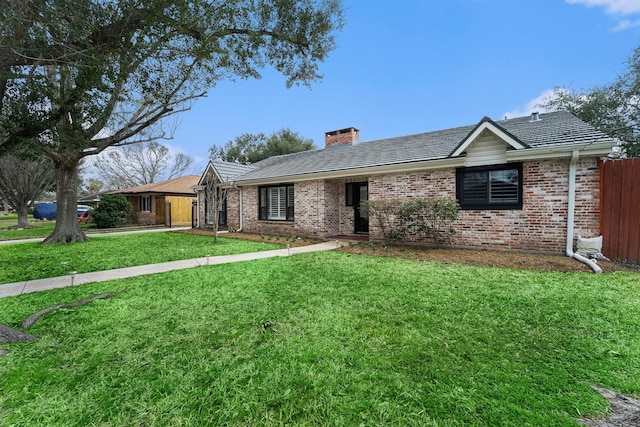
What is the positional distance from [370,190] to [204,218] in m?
11.9

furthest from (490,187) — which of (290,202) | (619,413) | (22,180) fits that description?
(22,180)

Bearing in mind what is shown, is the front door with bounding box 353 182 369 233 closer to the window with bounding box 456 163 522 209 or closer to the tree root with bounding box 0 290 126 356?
the window with bounding box 456 163 522 209

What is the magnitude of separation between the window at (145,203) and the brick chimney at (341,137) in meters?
16.1

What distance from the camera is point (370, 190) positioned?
35.7 feet

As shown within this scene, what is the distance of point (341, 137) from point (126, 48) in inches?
509

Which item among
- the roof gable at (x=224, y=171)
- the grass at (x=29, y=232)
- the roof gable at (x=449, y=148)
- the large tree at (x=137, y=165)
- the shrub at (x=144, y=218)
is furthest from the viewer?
the large tree at (x=137, y=165)

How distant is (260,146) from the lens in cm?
3756

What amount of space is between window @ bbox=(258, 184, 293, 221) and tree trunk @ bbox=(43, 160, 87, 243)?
7961mm

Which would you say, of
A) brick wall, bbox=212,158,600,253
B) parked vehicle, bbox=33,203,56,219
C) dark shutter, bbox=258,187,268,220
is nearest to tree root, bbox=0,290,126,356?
brick wall, bbox=212,158,600,253

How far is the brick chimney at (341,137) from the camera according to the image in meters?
16.3

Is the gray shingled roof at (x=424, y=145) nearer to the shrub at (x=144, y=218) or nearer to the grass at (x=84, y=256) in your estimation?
the grass at (x=84, y=256)

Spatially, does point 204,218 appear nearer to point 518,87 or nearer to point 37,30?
point 37,30

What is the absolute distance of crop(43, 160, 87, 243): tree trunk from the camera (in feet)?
39.1

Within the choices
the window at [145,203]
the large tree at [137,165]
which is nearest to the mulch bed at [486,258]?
the window at [145,203]
